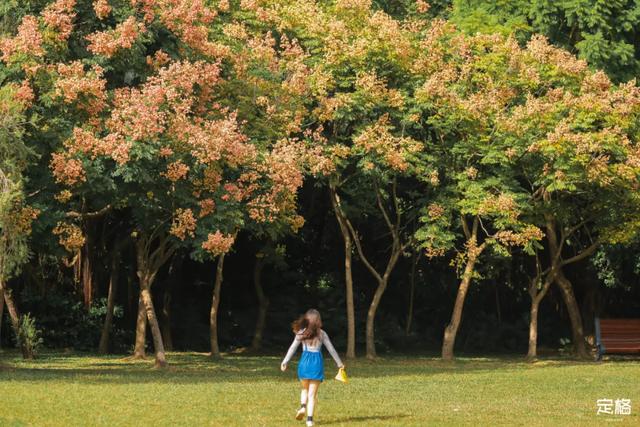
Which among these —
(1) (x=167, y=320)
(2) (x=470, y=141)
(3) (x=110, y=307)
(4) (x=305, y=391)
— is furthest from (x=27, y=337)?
(4) (x=305, y=391)

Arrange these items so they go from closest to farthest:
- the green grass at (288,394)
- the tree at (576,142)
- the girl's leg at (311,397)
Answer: the girl's leg at (311,397) → the green grass at (288,394) → the tree at (576,142)

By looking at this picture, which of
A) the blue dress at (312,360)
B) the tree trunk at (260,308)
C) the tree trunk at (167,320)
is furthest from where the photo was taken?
the tree trunk at (260,308)

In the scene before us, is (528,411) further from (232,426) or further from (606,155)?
(606,155)

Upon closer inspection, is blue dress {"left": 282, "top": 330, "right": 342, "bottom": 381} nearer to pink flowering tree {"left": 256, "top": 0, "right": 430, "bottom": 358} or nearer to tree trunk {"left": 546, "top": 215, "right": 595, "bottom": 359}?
pink flowering tree {"left": 256, "top": 0, "right": 430, "bottom": 358}

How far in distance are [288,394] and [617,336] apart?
56.1 feet

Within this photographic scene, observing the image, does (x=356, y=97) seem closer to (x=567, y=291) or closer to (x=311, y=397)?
(x=567, y=291)

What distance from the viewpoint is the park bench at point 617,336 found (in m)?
35.9

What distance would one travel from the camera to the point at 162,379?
25.4 m

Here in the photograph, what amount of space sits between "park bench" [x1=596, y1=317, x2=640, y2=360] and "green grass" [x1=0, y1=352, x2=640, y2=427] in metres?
2.83

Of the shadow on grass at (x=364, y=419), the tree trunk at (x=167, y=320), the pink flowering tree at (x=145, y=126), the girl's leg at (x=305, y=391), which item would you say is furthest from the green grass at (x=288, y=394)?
the tree trunk at (x=167, y=320)

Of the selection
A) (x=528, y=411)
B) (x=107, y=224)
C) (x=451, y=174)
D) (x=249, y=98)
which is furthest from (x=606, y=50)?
(x=528, y=411)

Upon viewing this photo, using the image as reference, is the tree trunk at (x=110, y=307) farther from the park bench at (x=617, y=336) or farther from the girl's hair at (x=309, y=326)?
the girl's hair at (x=309, y=326)

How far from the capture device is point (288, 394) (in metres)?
21.7

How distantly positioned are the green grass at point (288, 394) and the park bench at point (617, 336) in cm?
283
